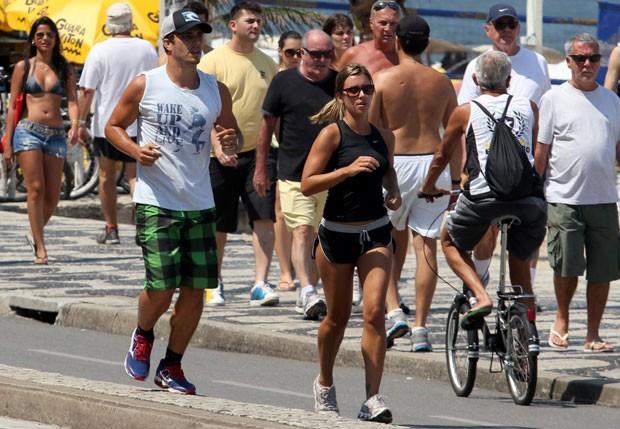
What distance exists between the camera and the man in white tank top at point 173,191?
A: 29.0 feet

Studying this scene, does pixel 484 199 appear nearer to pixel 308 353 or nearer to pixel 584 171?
pixel 584 171

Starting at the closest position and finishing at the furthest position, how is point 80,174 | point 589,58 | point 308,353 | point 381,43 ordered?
point 589,58 < point 308,353 < point 381,43 < point 80,174

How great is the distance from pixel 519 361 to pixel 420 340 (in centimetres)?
141

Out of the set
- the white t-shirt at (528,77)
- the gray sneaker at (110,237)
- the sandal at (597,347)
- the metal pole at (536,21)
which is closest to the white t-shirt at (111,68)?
the gray sneaker at (110,237)

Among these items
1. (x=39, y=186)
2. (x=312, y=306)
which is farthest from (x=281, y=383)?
(x=39, y=186)

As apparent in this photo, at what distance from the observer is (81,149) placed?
21.7 meters

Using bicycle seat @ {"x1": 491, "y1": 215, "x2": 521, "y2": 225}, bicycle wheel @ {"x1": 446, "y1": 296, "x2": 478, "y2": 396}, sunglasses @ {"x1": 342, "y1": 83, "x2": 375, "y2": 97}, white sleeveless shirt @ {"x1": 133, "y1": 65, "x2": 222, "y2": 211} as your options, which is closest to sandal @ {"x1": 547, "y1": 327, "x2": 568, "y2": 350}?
bicycle wheel @ {"x1": 446, "y1": 296, "x2": 478, "y2": 396}

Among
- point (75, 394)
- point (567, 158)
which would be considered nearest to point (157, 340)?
point (567, 158)

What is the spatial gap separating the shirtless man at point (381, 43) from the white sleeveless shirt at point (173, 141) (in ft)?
10.6

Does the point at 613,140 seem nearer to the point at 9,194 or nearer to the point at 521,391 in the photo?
the point at 521,391

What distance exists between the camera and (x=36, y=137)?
48.8 feet

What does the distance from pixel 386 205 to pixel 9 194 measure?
1264 cm

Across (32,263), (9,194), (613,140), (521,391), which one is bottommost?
(9,194)

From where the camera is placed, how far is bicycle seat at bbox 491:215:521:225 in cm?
979
